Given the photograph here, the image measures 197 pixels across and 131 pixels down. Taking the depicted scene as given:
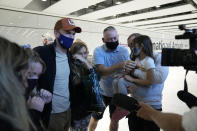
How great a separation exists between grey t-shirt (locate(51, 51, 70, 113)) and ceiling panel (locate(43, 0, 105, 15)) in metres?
5.18

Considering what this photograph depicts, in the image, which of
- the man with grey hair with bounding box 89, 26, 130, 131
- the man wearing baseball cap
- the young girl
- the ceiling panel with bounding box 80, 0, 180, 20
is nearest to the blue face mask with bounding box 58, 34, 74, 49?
the man wearing baseball cap

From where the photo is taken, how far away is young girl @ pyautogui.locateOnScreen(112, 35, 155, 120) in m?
1.84

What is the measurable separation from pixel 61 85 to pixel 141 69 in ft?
2.76

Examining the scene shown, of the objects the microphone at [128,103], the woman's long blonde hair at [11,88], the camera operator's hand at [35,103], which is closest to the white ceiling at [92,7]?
the camera operator's hand at [35,103]

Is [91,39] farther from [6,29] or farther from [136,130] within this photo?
[136,130]

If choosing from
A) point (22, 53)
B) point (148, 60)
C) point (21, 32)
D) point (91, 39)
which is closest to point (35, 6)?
point (21, 32)

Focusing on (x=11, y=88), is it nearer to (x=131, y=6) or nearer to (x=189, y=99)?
(x=189, y=99)

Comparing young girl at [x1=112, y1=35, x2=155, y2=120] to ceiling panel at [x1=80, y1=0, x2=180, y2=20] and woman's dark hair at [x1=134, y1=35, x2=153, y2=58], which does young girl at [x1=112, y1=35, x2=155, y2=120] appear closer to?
woman's dark hair at [x1=134, y1=35, x2=153, y2=58]

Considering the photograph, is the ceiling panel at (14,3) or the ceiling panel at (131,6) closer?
the ceiling panel at (14,3)

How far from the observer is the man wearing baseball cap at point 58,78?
5.52 feet

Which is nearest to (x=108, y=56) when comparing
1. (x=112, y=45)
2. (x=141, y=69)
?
(x=112, y=45)

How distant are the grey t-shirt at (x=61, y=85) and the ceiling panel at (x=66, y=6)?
5.18 meters

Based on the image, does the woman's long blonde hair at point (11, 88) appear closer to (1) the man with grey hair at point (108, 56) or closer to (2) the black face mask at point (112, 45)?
(1) the man with grey hair at point (108, 56)

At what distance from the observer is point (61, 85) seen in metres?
1.78
